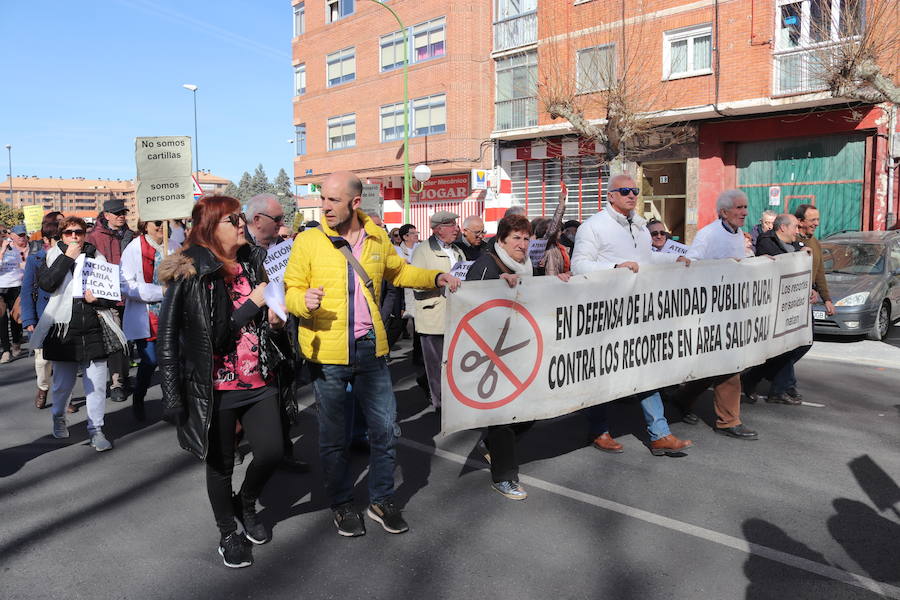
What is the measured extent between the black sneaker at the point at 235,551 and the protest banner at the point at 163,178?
15.2ft

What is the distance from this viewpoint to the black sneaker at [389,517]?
4184 millimetres

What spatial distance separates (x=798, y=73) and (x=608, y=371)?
16.1 m

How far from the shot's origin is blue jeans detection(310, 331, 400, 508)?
394 centimetres

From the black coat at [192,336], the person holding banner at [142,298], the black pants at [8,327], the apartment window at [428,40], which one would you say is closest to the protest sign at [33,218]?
the black pants at [8,327]

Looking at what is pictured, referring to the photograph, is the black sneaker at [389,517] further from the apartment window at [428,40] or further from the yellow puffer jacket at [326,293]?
the apartment window at [428,40]

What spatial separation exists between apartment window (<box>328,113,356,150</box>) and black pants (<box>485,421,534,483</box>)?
28426 millimetres

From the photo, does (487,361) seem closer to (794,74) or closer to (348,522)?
(348,522)

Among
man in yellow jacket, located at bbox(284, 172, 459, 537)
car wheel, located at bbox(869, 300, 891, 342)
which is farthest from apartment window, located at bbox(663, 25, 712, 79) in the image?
man in yellow jacket, located at bbox(284, 172, 459, 537)

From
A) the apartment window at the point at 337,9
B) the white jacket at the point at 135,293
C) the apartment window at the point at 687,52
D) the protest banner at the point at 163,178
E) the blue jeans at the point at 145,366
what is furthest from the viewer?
the apartment window at the point at 337,9

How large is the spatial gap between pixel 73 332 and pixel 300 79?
103 ft

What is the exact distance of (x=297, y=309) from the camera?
12.3 ft

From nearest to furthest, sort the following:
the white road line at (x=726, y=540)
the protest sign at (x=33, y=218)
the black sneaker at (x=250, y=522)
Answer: the white road line at (x=726, y=540)
the black sneaker at (x=250, y=522)
the protest sign at (x=33, y=218)

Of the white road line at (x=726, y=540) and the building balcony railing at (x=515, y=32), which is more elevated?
the building balcony railing at (x=515, y=32)

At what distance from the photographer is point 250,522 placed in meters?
4.10
